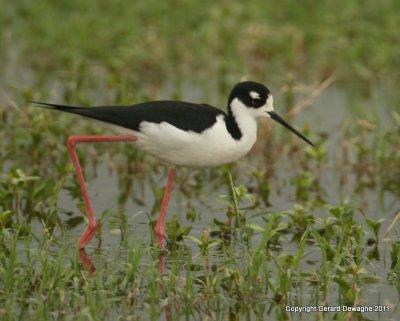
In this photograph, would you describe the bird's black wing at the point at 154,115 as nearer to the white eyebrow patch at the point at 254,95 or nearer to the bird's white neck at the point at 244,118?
the bird's white neck at the point at 244,118

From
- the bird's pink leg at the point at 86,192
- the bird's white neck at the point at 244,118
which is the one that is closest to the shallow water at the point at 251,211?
the bird's pink leg at the point at 86,192

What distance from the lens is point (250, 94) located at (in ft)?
20.2

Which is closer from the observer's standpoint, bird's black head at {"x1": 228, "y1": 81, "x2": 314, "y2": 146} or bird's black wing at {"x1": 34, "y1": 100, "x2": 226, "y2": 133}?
bird's black wing at {"x1": 34, "y1": 100, "x2": 226, "y2": 133}

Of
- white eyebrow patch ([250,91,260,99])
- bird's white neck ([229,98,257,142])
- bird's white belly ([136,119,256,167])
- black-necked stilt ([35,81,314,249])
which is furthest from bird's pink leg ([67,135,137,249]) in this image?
white eyebrow patch ([250,91,260,99])

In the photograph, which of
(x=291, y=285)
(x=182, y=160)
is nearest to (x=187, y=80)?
(x=182, y=160)

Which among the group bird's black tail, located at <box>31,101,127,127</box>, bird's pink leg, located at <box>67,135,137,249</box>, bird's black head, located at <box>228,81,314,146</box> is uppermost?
bird's black head, located at <box>228,81,314,146</box>

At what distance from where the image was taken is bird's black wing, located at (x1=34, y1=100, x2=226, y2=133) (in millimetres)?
5949

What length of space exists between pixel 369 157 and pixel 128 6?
13.3 ft

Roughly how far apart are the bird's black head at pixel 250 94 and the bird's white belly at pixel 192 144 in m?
0.21

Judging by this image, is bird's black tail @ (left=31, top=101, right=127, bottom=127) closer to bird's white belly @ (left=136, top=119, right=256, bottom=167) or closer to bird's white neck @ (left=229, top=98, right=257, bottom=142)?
bird's white belly @ (left=136, top=119, right=256, bottom=167)

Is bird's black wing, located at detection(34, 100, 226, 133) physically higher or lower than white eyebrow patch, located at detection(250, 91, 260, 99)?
lower

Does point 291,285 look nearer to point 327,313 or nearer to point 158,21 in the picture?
point 327,313

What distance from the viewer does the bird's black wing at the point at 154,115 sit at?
19.5ft

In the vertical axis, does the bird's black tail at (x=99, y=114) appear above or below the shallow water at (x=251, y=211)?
above
